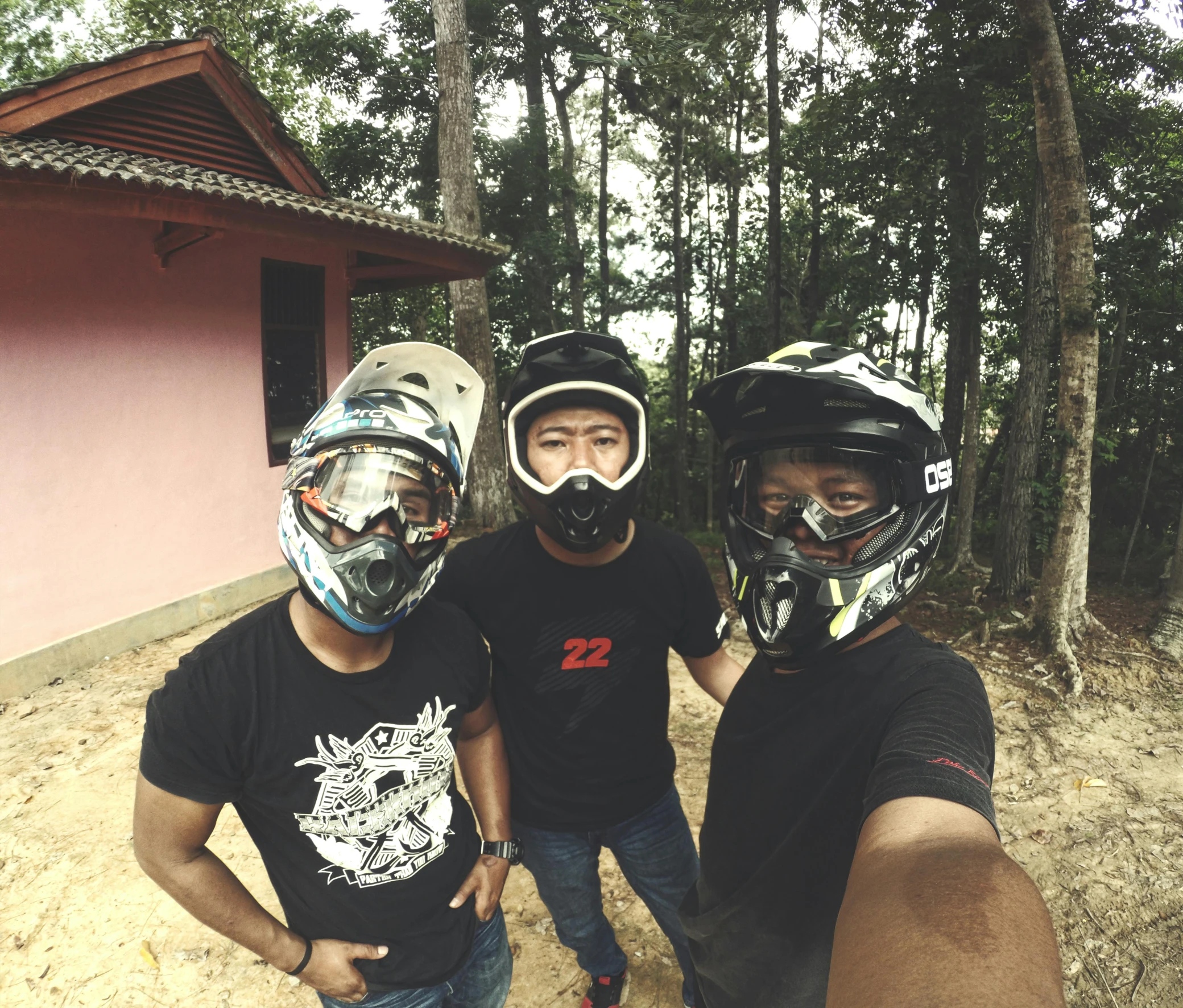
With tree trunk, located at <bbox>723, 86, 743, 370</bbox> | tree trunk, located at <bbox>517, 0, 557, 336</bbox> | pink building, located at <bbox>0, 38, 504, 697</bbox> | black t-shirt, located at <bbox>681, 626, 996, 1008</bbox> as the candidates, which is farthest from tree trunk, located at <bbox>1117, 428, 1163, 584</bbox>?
tree trunk, located at <bbox>517, 0, 557, 336</bbox>

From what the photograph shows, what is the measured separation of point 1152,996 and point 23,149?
26.7 feet

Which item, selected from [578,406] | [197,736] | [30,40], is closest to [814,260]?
[578,406]

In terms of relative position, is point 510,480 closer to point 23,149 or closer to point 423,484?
point 423,484

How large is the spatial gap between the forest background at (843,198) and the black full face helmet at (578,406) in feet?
15.0

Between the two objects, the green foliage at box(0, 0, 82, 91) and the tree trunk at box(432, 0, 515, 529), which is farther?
the green foliage at box(0, 0, 82, 91)

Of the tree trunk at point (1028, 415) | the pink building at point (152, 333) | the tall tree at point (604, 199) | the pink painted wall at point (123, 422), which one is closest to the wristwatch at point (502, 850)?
the pink building at point (152, 333)

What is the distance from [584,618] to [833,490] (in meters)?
0.88

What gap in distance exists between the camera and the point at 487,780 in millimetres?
1968

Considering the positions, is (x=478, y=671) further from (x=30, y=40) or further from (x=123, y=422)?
(x=30, y=40)

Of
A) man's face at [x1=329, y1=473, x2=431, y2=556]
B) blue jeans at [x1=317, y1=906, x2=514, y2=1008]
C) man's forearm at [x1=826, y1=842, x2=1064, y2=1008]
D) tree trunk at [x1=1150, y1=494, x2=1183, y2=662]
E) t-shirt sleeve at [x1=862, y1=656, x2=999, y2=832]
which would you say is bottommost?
tree trunk at [x1=1150, y1=494, x2=1183, y2=662]

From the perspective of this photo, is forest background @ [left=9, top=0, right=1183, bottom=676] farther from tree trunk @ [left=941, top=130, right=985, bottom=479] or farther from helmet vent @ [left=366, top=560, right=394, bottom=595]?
helmet vent @ [left=366, top=560, right=394, bottom=595]

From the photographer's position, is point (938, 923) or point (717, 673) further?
point (717, 673)

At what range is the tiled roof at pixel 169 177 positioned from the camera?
14.6 ft

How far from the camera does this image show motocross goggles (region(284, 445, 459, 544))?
1552 mm
